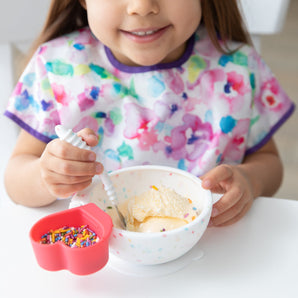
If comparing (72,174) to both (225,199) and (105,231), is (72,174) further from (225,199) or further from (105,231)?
(225,199)

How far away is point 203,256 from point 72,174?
23 centimetres

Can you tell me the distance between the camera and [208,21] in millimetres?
1009

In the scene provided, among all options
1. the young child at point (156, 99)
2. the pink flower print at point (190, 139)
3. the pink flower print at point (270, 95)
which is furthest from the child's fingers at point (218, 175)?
the pink flower print at point (270, 95)

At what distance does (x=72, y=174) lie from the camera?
67cm

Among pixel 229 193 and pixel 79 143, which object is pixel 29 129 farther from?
pixel 229 193

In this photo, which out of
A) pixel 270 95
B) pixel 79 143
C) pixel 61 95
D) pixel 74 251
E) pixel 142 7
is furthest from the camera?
pixel 270 95

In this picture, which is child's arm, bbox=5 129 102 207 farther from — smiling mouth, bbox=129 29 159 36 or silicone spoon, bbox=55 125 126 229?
smiling mouth, bbox=129 29 159 36

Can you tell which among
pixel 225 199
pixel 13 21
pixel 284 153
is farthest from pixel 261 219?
pixel 284 153

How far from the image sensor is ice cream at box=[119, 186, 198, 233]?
2.15 feet

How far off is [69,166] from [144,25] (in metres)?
0.31

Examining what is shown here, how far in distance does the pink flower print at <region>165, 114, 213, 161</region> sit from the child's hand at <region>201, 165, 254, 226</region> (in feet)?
0.58

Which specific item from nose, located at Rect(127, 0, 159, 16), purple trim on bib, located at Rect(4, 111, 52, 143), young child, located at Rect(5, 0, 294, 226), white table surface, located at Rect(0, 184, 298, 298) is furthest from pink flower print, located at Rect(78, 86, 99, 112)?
white table surface, located at Rect(0, 184, 298, 298)

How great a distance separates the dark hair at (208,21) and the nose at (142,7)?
0.23 metres

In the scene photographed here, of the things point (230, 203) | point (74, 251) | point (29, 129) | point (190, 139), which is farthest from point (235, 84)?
point (74, 251)
